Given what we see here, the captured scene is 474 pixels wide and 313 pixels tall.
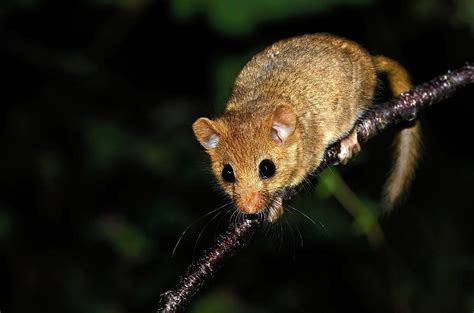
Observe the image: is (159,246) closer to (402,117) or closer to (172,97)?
(172,97)

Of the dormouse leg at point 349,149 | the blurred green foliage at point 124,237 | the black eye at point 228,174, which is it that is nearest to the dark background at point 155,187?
the blurred green foliage at point 124,237

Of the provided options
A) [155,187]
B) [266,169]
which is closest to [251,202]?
[266,169]

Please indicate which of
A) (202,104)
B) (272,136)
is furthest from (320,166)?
(202,104)

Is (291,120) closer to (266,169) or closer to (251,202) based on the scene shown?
(266,169)

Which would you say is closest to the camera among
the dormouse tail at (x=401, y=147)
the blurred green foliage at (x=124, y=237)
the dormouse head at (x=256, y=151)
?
the dormouse head at (x=256, y=151)

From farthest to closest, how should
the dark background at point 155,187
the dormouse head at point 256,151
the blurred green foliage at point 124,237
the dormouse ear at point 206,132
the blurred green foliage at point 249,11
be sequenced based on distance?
the blurred green foliage at point 124,237
the dark background at point 155,187
the blurred green foliage at point 249,11
the dormouse ear at point 206,132
the dormouse head at point 256,151

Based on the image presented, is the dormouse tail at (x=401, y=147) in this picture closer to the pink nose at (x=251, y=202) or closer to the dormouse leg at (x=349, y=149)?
the dormouse leg at (x=349, y=149)

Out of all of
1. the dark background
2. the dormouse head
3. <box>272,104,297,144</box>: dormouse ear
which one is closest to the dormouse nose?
the dormouse head
